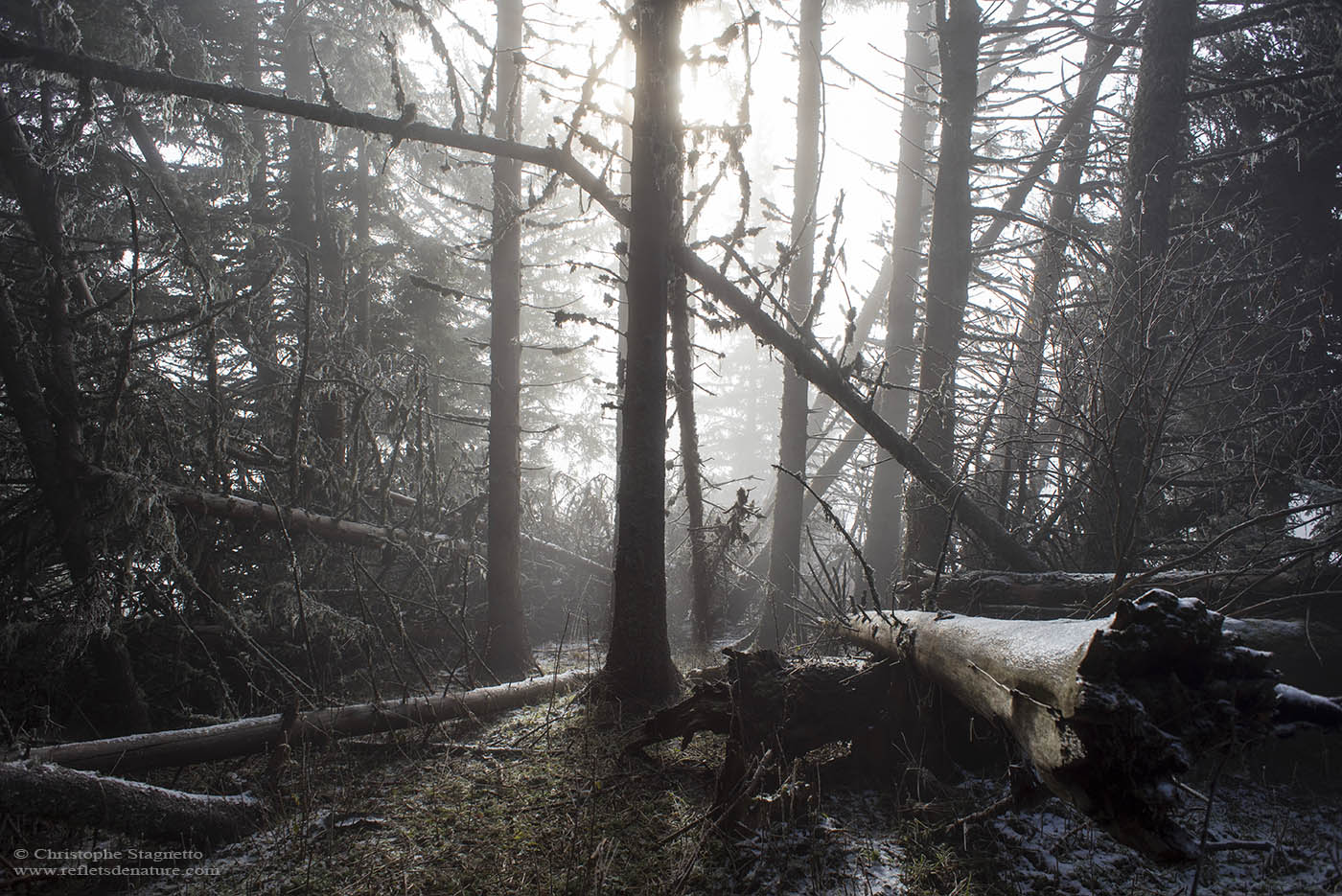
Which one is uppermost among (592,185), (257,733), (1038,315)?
(592,185)

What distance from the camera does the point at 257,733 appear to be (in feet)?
14.5

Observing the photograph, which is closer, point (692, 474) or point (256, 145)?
point (692, 474)

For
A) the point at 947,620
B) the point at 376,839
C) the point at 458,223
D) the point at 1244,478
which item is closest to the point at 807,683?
the point at 947,620

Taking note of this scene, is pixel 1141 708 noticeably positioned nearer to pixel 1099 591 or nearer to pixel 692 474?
pixel 1099 591

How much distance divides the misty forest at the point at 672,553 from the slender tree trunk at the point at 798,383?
0.10 m

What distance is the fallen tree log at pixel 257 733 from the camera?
12.8 ft

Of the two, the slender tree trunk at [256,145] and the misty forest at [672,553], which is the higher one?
the slender tree trunk at [256,145]

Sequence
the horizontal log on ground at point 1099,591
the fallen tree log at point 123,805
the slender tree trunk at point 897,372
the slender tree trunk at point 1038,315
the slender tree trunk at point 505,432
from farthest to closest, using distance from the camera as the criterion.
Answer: the slender tree trunk at point 897,372
the slender tree trunk at point 505,432
the slender tree trunk at point 1038,315
the horizontal log on ground at point 1099,591
the fallen tree log at point 123,805

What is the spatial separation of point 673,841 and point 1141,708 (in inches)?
89.7

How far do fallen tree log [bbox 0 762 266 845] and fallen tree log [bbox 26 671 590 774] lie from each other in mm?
240

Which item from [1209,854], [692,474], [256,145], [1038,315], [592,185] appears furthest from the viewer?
[256,145]

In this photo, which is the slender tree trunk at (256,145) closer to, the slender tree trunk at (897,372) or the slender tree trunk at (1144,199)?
the slender tree trunk at (897,372)

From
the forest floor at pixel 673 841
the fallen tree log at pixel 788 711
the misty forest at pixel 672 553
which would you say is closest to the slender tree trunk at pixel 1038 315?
the misty forest at pixel 672 553

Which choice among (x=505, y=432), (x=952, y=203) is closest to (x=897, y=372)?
(x=952, y=203)
